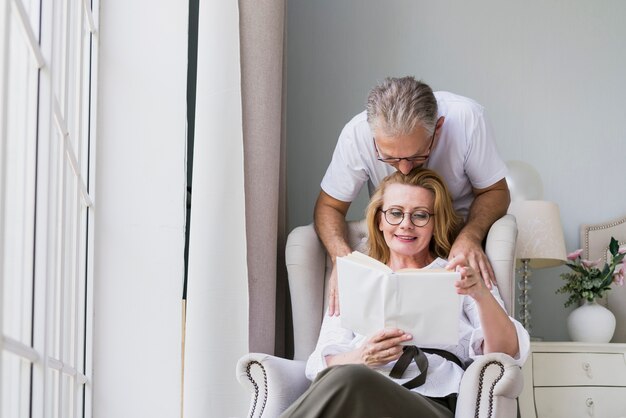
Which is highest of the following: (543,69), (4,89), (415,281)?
(543,69)

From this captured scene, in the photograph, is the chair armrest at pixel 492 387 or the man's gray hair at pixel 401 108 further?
the man's gray hair at pixel 401 108

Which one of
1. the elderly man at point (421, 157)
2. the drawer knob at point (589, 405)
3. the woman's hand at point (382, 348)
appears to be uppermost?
the elderly man at point (421, 157)

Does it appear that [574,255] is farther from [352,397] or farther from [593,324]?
[352,397]

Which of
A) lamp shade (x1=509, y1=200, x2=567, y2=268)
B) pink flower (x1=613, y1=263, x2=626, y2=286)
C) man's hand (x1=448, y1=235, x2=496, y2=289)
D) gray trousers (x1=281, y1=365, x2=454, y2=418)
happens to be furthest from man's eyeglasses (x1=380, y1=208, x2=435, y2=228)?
pink flower (x1=613, y1=263, x2=626, y2=286)

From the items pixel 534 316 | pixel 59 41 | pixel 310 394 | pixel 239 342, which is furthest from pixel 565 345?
pixel 59 41

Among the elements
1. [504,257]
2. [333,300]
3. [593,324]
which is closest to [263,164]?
[333,300]

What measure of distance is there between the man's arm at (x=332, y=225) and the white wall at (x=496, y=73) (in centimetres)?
75

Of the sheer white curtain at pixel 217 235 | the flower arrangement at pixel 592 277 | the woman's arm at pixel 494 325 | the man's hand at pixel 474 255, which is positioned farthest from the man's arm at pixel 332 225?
the flower arrangement at pixel 592 277

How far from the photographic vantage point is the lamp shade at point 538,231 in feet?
11.0

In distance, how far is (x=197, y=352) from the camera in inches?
111

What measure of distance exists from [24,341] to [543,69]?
9.04 ft

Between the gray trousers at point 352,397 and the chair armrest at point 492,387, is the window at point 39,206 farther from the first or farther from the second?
the chair armrest at point 492,387

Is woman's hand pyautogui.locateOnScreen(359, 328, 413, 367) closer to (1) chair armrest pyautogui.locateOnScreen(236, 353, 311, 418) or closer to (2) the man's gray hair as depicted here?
(1) chair armrest pyautogui.locateOnScreen(236, 353, 311, 418)

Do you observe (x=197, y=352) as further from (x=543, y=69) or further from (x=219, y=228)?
(x=543, y=69)
